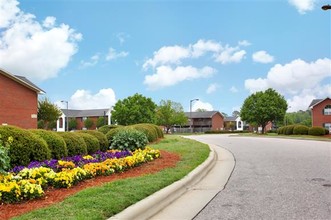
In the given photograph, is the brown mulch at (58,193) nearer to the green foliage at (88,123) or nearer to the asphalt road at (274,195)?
the asphalt road at (274,195)

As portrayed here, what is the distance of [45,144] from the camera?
1066 centimetres

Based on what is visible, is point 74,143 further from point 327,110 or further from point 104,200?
point 327,110

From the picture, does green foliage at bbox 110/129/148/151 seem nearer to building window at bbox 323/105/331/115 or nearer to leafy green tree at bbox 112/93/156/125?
leafy green tree at bbox 112/93/156/125

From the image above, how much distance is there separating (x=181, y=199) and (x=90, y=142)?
7399mm

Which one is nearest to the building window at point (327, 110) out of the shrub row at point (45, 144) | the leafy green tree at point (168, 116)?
the leafy green tree at point (168, 116)

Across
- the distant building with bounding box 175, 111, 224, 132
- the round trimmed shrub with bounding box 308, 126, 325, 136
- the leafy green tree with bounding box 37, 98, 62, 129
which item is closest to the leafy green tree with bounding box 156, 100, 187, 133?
the distant building with bounding box 175, 111, 224, 132

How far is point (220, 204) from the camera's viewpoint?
708 cm

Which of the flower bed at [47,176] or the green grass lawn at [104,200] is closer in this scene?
the green grass lawn at [104,200]

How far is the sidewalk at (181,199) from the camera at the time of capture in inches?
240

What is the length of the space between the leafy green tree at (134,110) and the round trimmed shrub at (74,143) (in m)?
53.3

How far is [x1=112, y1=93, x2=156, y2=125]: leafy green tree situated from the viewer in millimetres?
67062

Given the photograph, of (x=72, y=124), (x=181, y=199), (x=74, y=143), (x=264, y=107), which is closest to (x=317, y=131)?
(x=264, y=107)

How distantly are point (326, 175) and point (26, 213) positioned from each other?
8.33 m

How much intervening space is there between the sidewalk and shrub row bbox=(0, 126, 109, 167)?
408cm
